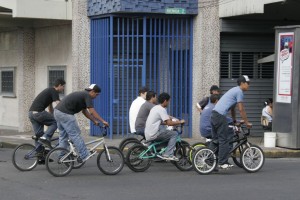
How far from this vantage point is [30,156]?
465 inches

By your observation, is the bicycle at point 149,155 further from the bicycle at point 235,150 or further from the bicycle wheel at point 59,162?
the bicycle wheel at point 59,162

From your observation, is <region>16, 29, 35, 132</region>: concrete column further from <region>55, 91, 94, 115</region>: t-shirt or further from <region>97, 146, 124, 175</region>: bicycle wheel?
<region>97, 146, 124, 175</region>: bicycle wheel

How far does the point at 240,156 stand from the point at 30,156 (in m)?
4.11

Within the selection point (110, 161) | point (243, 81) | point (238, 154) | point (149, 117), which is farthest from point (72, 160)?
point (243, 81)

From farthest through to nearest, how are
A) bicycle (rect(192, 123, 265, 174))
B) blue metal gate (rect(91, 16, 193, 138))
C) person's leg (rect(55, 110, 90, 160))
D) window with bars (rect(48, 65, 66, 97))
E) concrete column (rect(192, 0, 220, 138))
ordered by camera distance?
window with bars (rect(48, 65, 66, 97)), concrete column (rect(192, 0, 220, 138)), blue metal gate (rect(91, 16, 193, 138)), bicycle (rect(192, 123, 265, 174)), person's leg (rect(55, 110, 90, 160))

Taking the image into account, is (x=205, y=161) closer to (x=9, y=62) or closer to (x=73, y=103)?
(x=73, y=103)

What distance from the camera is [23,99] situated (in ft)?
70.3

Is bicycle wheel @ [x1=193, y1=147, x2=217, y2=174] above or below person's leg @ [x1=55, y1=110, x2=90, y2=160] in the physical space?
below

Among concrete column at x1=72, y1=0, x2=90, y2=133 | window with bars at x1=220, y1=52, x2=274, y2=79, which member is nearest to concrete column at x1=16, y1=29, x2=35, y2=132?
concrete column at x1=72, y1=0, x2=90, y2=133

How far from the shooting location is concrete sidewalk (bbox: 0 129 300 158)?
48.7ft

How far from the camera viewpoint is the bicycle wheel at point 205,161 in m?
11.4

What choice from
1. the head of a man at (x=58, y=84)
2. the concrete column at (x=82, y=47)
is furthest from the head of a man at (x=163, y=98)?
the concrete column at (x=82, y=47)

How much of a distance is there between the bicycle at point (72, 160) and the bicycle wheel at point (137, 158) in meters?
0.29

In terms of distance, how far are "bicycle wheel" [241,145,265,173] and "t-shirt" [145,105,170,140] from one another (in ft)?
5.51
